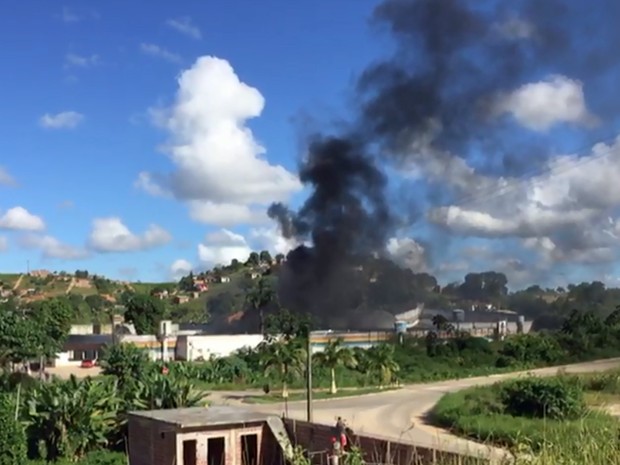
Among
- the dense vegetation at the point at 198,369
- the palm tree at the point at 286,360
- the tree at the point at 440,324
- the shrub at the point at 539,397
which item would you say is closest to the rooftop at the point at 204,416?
the dense vegetation at the point at 198,369

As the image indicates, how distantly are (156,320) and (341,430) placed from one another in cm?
6280

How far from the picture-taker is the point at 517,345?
62.8 m

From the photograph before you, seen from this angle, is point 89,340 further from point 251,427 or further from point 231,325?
point 251,427

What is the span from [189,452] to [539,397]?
14011 millimetres

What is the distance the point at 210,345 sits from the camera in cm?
7025

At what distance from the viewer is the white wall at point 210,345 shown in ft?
228

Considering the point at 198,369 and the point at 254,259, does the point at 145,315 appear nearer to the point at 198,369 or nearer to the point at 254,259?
the point at 198,369

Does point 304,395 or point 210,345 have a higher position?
point 210,345

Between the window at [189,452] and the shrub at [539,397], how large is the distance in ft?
41.0

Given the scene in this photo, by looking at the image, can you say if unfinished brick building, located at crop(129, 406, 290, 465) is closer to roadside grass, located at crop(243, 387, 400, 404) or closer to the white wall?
roadside grass, located at crop(243, 387, 400, 404)

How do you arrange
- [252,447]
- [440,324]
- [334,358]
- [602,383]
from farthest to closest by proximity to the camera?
1. [440,324]
2. [334,358]
3. [602,383]
4. [252,447]

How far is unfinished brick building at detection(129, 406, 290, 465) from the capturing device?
959 inches

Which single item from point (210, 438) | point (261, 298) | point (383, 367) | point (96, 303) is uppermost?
point (96, 303)

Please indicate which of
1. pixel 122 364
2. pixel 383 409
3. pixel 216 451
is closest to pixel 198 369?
pixel 122 364
